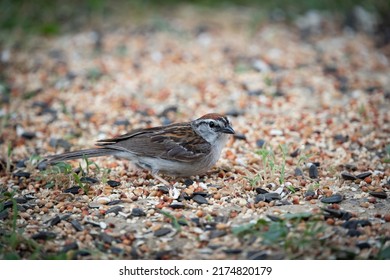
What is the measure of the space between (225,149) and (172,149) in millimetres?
1016

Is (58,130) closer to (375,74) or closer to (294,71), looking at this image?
(294,71)

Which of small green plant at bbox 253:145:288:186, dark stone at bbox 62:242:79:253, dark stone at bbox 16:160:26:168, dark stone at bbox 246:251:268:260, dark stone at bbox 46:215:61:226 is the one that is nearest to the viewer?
dark stone at bbox 246:251:268:260

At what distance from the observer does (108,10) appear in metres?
10.4

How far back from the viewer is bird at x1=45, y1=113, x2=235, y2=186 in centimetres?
556

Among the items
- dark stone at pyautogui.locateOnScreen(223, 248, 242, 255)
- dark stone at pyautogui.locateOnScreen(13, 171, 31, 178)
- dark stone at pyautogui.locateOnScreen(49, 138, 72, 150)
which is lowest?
dark stone at pyautogui.locateOnScreen(223, 248, 242, 255)

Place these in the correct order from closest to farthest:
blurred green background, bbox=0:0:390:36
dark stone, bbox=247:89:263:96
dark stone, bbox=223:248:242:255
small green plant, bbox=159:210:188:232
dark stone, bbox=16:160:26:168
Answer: dark stone, bbox=223:248:242:255
small green plant, bbox=159:210:188:232
dark stone, bbox=16:160:26:168
dark stone, bbox=247:89:263:96
blurred green background, bbox=0:0:390:36

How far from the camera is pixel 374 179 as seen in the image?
5.61m

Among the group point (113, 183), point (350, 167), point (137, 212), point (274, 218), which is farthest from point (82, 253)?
point (350, 167)

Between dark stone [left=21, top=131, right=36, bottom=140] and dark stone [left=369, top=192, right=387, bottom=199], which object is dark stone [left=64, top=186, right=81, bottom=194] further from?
dark stone [left=369, top=192, right=387, bottom=199]

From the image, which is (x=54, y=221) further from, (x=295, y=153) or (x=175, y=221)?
(x=295, y=153)

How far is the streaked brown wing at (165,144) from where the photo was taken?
5562mm

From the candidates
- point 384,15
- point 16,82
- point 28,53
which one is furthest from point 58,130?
point 384,15

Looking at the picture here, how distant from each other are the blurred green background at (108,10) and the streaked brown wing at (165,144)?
4544 mm

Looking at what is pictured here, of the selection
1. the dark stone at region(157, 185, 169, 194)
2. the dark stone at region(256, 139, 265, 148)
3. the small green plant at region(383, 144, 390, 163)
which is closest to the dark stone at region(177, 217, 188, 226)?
the dark stone at region(157, 185, 169, 194)
